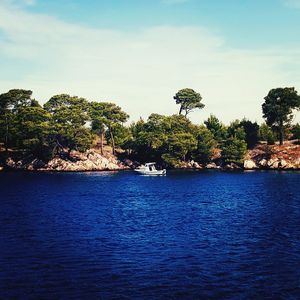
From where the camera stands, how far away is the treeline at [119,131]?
477ft

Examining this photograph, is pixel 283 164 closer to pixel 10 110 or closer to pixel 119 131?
pixel 119 131

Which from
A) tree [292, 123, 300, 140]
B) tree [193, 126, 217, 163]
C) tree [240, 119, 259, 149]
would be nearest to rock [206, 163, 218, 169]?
tree [193, 126, 217, 163]

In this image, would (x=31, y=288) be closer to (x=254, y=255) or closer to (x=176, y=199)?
(x=254, y=255)

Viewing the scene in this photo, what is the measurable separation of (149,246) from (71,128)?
104233mm

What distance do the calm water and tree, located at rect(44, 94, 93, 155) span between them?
196 feet

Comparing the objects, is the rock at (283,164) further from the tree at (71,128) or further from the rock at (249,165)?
the tree at (71,128)

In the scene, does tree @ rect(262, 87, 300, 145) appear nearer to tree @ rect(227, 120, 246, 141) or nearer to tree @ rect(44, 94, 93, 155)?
tree @ rect(227, 120, 246, 141)

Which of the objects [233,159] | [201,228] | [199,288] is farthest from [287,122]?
[199,288]

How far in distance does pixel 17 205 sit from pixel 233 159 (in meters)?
99.0

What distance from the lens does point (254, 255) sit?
40.6 meters

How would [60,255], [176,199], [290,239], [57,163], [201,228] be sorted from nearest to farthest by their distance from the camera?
1. [60,255]
2. [290,239]
3. [201,228]
4. [176,199]
5. [57,163]

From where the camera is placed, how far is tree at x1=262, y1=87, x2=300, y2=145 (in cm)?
15300

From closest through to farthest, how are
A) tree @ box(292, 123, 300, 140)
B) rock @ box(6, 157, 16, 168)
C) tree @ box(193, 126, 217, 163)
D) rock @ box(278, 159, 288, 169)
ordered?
rock @ box(278, 159, 288, 169) → rock @ box(6, 157, 16, 168) → tree @ box(193, 126, 217, 163) → tree @ box(292, 123, 300, 140)

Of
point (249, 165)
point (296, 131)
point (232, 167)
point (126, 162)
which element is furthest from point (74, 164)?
point (296, 131)
